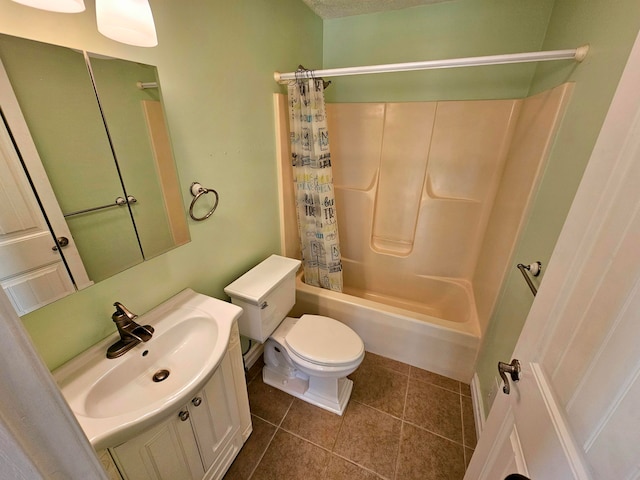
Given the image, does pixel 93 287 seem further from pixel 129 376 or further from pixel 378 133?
pixel 378 133

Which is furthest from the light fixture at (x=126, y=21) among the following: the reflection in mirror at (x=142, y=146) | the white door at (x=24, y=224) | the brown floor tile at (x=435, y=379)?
the brown floor tile at (x=435, y=379)

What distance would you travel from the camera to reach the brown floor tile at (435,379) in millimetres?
1712

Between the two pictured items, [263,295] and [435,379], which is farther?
[435,379]

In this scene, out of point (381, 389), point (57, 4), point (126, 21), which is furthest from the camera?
point (381, 389)

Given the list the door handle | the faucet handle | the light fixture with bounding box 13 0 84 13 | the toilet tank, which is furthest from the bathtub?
the light fixture with bounding box 13 0 84 13

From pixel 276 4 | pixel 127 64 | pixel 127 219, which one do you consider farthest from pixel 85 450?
pixel 276 4

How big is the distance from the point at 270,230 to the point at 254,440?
120 cm

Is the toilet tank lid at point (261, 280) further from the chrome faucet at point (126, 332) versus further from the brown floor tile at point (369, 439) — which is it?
the brown floor tile at point (369, 439)

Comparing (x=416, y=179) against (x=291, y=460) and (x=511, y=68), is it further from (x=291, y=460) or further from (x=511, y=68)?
(x=291, y=460)

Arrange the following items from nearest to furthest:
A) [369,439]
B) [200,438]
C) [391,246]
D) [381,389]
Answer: [200,438] → [369,439] → [381,389] → [391,246]

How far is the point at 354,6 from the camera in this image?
1746 millimetres

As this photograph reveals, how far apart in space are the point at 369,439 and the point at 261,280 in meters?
1.04

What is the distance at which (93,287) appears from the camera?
87 cm

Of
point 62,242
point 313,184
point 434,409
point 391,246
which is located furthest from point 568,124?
point 62,242
